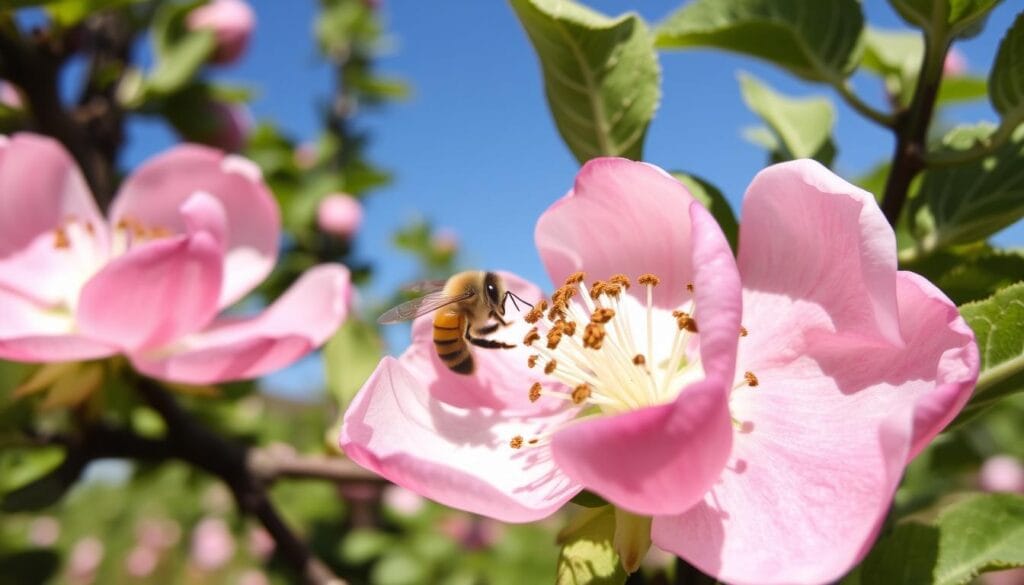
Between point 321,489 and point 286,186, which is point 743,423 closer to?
point 286,186

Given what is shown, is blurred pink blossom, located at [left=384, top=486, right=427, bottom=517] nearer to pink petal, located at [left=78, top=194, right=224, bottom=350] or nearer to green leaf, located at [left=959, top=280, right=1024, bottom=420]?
pink petal, located at [left=78, top=194, right=224, bottom=350]

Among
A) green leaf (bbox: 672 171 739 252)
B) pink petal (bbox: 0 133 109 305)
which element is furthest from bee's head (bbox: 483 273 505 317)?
pink petal (bbox: 0 133 109 305)

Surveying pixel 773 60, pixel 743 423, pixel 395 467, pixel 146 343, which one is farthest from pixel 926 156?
pixel 146 343

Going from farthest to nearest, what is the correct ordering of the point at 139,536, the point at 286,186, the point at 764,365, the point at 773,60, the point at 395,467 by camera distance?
the point at 139,536 < the point at 286,186 < the point at 773,60 < the point at 764,365 < the point at 395,467

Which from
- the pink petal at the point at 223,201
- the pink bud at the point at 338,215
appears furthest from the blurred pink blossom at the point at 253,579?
the pink petal at the point at 223,201

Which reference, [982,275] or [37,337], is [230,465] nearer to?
[37,337]

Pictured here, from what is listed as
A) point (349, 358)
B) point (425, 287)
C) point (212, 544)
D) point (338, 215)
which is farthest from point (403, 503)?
point (212, 544)
